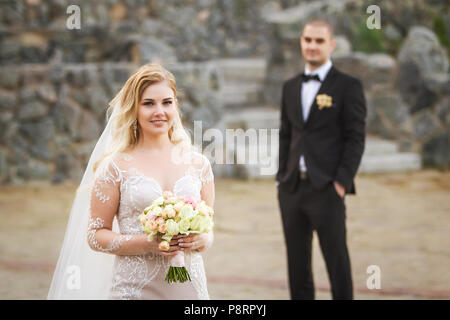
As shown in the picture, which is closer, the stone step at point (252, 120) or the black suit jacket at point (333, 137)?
the black suit jacket at point (333, 137)

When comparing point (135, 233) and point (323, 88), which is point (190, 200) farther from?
point (323, 88)

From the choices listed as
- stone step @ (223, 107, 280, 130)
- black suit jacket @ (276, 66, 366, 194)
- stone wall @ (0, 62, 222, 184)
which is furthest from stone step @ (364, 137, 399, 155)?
black suit jacket @ (276, 66, 366, 194)

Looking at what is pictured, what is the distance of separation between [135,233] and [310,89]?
7.39 feet

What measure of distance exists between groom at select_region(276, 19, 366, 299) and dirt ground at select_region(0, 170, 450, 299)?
118 centimetres

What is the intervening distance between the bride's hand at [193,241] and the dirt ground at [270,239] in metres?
2.83

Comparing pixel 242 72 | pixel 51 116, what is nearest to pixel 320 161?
pixel 51 116

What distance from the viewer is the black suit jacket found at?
4.69 m

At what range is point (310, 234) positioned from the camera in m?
4.90

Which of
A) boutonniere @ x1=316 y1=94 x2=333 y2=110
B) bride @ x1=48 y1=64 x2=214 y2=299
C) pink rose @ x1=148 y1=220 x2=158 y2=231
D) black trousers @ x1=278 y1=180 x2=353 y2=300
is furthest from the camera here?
boutonniere @ x1=316 y1=94 x2=333 y2=110

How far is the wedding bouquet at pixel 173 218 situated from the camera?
9.56ft

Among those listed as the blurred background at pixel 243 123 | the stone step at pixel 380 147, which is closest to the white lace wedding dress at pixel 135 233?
the blurred background at pixel 243 123

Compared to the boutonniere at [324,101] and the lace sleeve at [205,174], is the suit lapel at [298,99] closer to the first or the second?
the boutonniere at [324,101]

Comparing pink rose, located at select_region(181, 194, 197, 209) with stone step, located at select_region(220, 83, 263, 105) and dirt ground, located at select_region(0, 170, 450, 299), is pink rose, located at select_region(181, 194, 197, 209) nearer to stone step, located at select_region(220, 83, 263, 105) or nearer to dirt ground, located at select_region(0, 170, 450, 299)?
dirt ground, located at select_region(0, 170, 450, 299)
